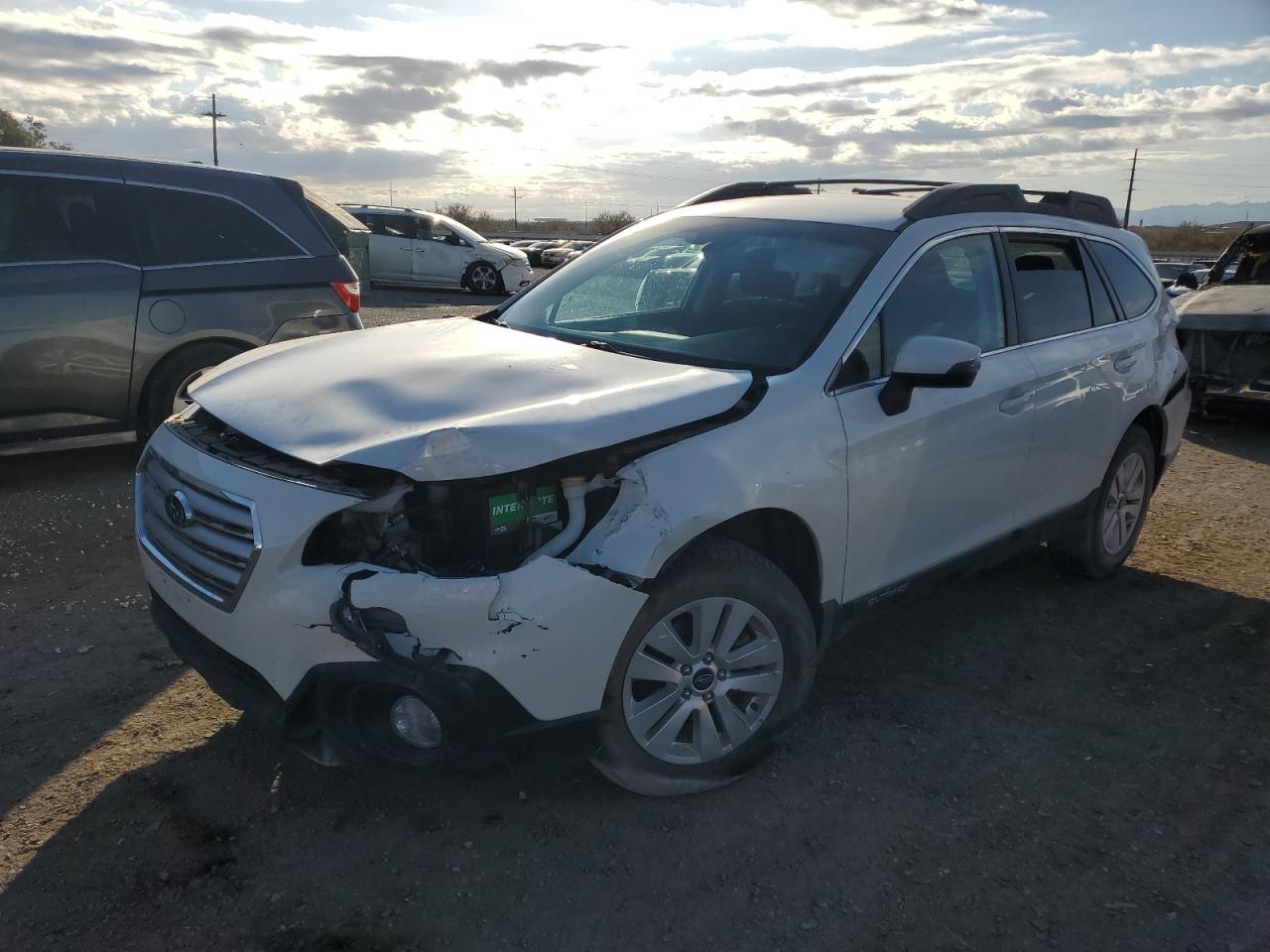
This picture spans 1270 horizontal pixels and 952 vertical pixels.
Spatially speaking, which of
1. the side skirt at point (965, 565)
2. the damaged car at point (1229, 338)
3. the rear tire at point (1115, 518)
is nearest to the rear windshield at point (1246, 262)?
the damaged car at point (1229, 338)

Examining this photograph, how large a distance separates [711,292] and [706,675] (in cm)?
156

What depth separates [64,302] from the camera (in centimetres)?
580

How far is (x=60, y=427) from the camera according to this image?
19.3 ft

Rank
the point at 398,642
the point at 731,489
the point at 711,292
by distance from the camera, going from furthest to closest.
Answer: the point at 711,292, the point at 731,489, the point at 398,642

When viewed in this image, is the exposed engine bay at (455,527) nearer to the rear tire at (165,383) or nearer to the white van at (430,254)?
the rear tire at (165,383)

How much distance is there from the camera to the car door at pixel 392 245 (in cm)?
2288

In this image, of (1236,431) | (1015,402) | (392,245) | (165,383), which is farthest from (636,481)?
(392,245)

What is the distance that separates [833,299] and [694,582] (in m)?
1.23

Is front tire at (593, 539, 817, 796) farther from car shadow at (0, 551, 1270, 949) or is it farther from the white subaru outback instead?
car shadow at (0, 551, 1270, 949)

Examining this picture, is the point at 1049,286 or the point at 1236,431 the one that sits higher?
the point at 1049,286

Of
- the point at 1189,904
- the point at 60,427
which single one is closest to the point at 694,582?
the point at 1189,904

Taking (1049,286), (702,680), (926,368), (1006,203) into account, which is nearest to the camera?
(702,680)

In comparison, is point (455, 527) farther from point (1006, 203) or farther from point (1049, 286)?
point (1049, 286)

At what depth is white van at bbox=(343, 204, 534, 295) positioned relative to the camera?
904 inches
